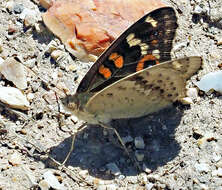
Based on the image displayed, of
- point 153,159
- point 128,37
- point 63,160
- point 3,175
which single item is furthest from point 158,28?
point 3,175

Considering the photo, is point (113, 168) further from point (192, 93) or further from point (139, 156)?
point (192, 93)

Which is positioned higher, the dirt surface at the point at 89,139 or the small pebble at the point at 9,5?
the small pebble at the point at 9,5

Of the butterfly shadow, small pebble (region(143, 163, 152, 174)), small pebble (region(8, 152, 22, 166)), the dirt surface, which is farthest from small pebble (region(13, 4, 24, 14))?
small pebble (region(143, 163, 152, 174))

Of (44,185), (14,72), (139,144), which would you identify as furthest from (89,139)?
(14,72)

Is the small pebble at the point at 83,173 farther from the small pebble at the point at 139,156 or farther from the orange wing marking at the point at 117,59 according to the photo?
the orange wing marking at the point at 117,59

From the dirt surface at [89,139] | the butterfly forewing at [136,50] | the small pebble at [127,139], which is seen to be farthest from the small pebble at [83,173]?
the butterfly forewing at [136,50]

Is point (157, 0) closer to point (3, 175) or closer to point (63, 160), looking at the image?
point (63, 160)

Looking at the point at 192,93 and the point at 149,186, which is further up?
the point at 192,93
